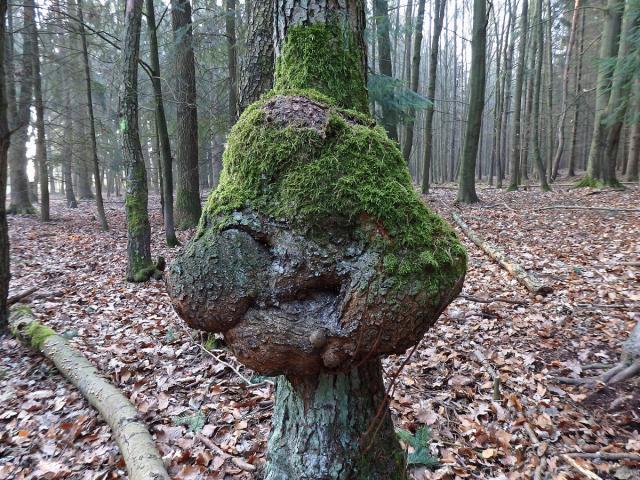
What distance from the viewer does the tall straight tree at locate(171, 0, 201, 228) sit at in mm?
10461

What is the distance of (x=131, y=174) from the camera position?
720cm

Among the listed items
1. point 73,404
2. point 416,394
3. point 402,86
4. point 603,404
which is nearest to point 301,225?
point 416,394

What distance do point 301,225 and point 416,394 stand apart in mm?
2912

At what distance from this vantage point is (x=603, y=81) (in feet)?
43.4

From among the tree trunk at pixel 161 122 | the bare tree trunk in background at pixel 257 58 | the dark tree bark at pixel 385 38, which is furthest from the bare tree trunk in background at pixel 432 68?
the bare tree trunk in background at pixel 257 58

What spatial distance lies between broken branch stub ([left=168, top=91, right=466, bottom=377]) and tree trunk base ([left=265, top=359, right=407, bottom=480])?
0.40m

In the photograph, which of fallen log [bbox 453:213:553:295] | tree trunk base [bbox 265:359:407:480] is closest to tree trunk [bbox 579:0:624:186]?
fallen log [bbox 453:213:553:295]

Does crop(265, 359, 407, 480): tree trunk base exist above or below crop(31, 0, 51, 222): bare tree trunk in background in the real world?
below

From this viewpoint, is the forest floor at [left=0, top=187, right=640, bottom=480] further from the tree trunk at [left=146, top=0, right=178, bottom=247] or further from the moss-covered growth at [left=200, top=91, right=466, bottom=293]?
the tree trunk at [left=146, top=0, right=178, bottom=247]

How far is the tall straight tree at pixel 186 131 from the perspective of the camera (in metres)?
10.5

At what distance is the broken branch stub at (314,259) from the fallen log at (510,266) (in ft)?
15.3

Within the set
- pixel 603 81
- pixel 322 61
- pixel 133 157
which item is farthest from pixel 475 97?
pixel 322 61

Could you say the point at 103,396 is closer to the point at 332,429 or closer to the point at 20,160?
the point at 332,429

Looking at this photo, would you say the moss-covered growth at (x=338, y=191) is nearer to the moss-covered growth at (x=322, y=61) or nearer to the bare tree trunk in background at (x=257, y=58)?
the moss-covered growth at (x=322, y=61)
